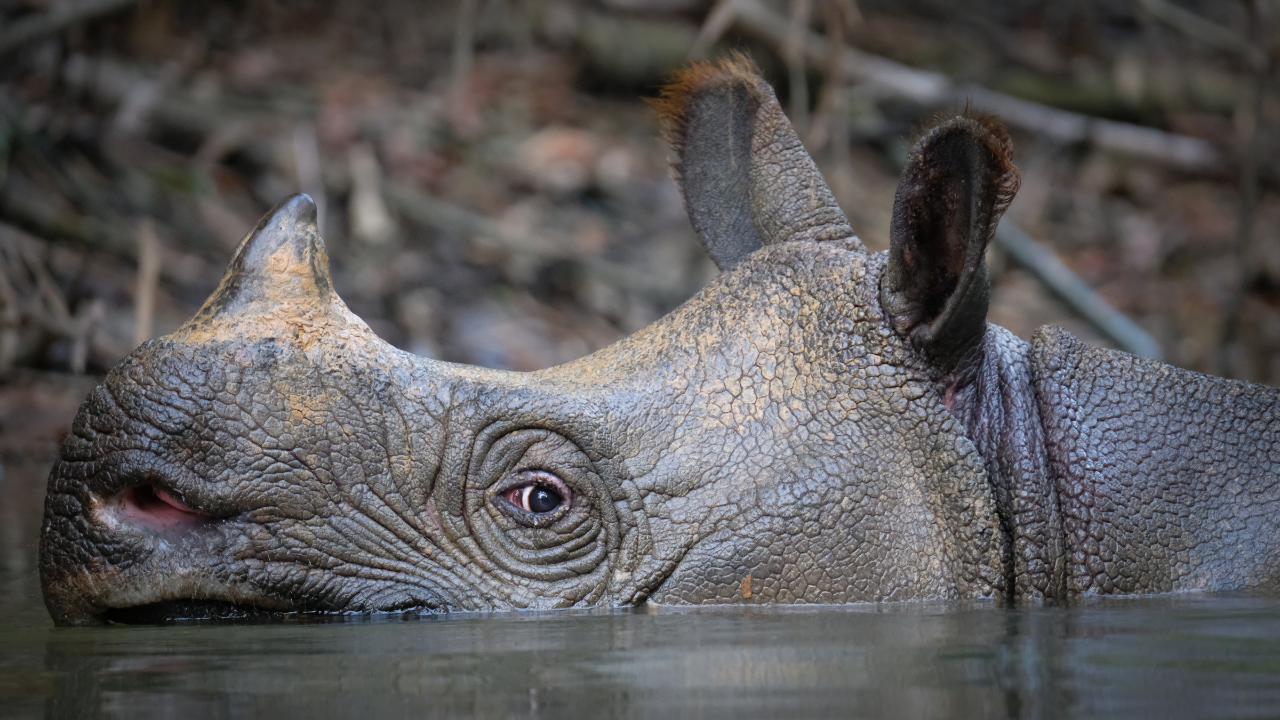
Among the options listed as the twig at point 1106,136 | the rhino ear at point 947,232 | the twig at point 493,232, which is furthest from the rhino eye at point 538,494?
the twig at point 1106,136

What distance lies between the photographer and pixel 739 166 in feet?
13.9

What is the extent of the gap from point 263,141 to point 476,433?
629 cm

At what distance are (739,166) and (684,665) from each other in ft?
7.19

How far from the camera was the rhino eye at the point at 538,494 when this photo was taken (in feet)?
10.6

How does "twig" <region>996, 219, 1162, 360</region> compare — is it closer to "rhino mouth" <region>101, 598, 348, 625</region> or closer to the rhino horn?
the rhino horn

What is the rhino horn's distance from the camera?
10.2 feet

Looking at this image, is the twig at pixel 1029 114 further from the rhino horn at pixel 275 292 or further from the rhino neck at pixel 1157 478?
the rhino horn at pixel 275 292

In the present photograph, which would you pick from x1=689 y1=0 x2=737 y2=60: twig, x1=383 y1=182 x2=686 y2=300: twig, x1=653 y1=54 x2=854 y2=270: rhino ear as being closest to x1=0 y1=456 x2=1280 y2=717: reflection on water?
x1=653 y1=54 x2=854 y2=270: rhino ear

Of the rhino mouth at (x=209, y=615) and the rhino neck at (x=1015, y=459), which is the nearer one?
the rhino mouth at (x=209, y=615)

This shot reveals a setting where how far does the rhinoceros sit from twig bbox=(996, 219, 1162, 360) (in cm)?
396

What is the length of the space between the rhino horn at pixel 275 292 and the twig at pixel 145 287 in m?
3.00

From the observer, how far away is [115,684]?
7.30 ft

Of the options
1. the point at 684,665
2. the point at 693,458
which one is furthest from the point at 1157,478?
the point at 684,665

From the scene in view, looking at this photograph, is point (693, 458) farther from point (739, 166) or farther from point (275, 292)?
A: point (739, 166)
